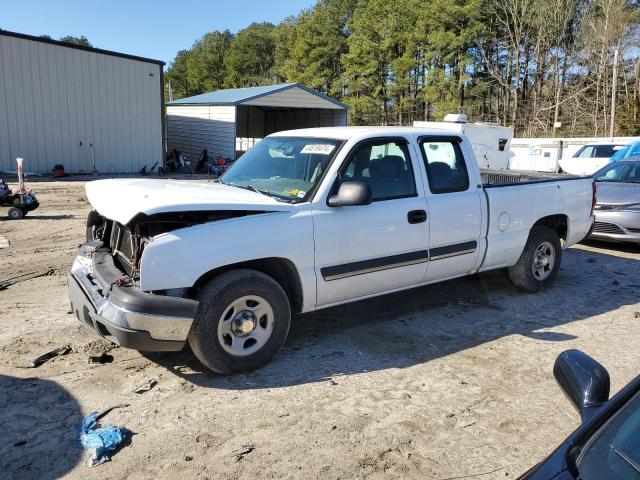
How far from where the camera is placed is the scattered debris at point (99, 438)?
313 cm

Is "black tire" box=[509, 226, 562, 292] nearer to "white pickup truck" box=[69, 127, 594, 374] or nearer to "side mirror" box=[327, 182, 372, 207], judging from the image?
"white pickup truck" box=[69, 127, 594, 374]

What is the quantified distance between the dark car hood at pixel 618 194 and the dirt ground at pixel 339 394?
3.29 meters

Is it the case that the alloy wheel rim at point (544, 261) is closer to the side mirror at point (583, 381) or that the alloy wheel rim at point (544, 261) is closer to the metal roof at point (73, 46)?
the side mirror at point (583, 381)

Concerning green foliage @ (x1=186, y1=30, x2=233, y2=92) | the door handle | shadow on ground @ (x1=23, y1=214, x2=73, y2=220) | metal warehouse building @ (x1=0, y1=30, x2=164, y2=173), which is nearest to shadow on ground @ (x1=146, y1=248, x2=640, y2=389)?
the door handle

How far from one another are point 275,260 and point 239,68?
2977 inches

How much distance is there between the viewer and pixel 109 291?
3.92 metres

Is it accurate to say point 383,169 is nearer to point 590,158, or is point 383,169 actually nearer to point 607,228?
point 607,228

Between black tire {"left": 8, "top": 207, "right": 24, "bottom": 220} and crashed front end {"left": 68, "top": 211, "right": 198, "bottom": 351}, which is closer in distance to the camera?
crashed front end {"left": 68, "top": 211, "right": 198, "bottom": 351}

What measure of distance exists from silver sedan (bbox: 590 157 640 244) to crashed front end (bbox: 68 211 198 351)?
7173 mm

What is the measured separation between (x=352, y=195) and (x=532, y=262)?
3.01m

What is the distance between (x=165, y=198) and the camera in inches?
155

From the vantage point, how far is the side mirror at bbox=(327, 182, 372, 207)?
4281 mm

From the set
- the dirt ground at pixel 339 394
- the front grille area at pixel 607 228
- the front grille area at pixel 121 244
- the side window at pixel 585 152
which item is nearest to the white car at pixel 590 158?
the side window at pixel 585 152

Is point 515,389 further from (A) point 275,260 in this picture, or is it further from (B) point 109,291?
(B) point 109,291
